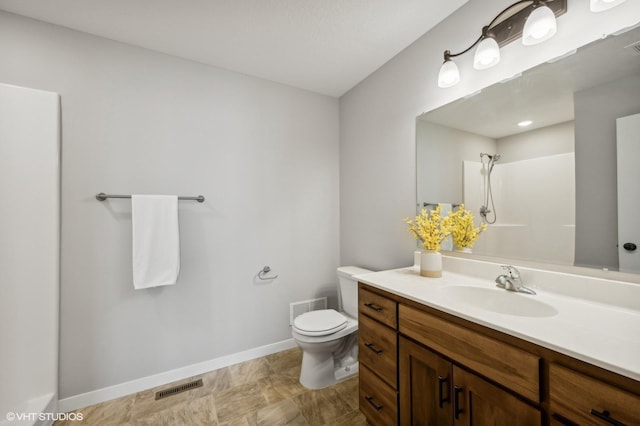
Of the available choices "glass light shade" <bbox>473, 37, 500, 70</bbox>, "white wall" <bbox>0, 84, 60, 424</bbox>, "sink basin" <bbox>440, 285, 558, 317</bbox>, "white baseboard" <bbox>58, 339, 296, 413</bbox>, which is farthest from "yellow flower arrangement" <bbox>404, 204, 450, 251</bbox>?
"white wall" <bbox>0, 84, 60, 424</bbox>

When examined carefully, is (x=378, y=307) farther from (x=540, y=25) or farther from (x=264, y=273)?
(x=540, y=25)

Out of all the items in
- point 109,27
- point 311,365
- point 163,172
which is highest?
point 109,27

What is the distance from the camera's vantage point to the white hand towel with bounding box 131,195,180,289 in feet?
5.64

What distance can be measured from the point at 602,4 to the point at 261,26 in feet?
5.32

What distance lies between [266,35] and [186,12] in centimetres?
47

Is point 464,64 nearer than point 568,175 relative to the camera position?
No

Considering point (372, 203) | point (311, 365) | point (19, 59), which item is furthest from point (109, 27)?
point (311, 365)

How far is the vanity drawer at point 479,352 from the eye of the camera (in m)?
0.75

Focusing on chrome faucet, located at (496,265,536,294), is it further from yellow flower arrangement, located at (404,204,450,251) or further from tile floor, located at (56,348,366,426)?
tile floor, located at (56,348,366,426)

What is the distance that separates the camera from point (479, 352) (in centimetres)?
87

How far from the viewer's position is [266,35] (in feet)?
5.62

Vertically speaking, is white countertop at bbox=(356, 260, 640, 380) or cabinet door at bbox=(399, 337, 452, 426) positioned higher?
white countertop at bbox=(356, 260, 640, 380)

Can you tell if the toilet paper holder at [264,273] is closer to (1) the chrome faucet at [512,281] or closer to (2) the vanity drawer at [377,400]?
(2) the vanity drawer at [377,400]

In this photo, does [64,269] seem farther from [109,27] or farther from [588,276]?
[588,276]
